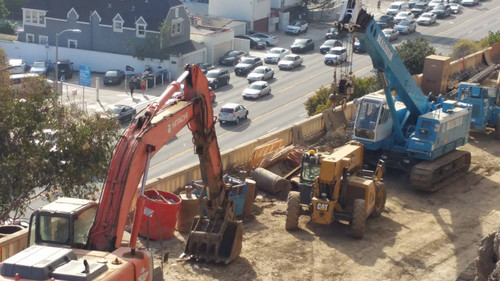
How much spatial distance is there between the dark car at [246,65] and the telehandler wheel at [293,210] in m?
46.6

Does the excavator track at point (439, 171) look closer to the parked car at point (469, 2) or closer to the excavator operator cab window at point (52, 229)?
the excavator operator cab window at point (52, 229)

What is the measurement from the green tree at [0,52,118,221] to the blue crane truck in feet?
32.8

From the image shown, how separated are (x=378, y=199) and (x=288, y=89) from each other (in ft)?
134

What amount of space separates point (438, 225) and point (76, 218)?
46.7 feet

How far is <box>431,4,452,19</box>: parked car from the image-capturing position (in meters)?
94.1

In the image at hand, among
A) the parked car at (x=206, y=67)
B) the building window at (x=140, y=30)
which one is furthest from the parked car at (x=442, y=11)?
the building window at (x=140, y=30)

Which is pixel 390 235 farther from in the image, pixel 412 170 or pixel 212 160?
pixel 212 160

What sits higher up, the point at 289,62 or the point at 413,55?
the point at 413,55

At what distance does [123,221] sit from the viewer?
1756cm

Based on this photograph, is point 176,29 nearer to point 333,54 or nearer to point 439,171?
point 333,54

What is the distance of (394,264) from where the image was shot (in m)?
24.0

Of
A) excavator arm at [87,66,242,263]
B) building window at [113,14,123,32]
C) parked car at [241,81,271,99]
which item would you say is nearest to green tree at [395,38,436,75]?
parked car at [241,81,271,99]

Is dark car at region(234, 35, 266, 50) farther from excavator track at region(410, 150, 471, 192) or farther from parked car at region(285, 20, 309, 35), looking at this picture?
excavator track at region(410, 150, 471, 192)

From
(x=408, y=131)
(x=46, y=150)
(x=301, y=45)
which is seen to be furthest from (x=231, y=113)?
(x=46, y=150)
